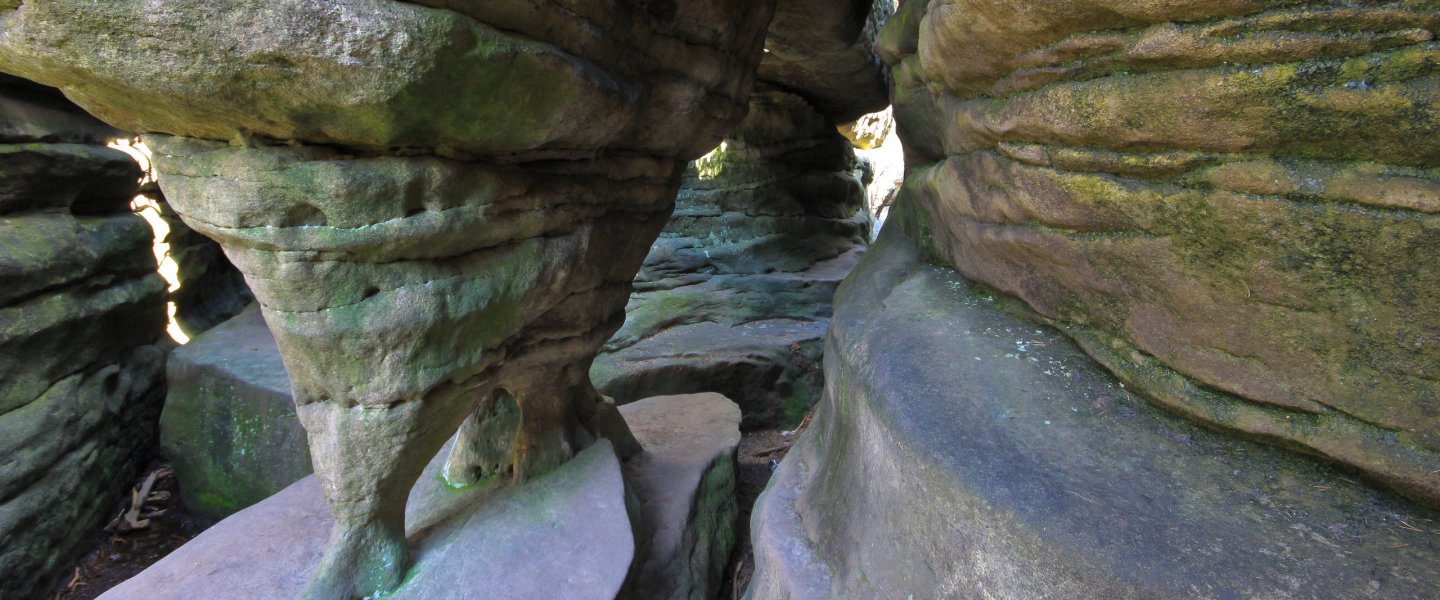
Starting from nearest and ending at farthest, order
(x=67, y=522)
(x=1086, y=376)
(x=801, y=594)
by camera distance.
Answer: (x=1086, y=376) < (x=801, y=594) < (x=67, y=522)

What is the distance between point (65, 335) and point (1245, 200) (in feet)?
24.4

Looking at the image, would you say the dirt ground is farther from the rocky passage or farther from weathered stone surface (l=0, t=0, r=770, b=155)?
weathered stone surface (l=0, t=0, r=770, b=155)

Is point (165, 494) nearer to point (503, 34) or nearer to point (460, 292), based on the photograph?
point (460, 292)

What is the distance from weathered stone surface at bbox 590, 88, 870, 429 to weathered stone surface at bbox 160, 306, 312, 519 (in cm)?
253

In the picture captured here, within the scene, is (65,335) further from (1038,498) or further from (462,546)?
(1038,498)

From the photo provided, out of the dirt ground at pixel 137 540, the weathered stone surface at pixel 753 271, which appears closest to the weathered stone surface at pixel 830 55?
the weathered stone surface at pixel 753 271

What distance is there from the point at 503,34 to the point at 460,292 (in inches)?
39.6

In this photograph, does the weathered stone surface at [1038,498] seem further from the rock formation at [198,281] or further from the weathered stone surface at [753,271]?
the rock formation at [198,281]

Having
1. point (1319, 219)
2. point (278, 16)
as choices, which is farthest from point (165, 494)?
point (1319, 219)

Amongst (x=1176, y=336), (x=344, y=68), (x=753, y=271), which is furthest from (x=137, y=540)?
(x=1176, y=336)

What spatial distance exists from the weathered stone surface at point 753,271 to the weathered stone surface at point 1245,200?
425 cm

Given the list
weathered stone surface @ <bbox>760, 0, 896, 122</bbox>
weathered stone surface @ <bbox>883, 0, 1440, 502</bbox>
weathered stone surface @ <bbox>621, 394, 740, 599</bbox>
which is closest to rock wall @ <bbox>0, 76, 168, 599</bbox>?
weathered stone surface @ <bbox>621, 394, 740, 599</bbox>

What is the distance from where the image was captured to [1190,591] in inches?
63.3

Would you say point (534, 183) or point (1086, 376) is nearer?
point (1086, 376)
